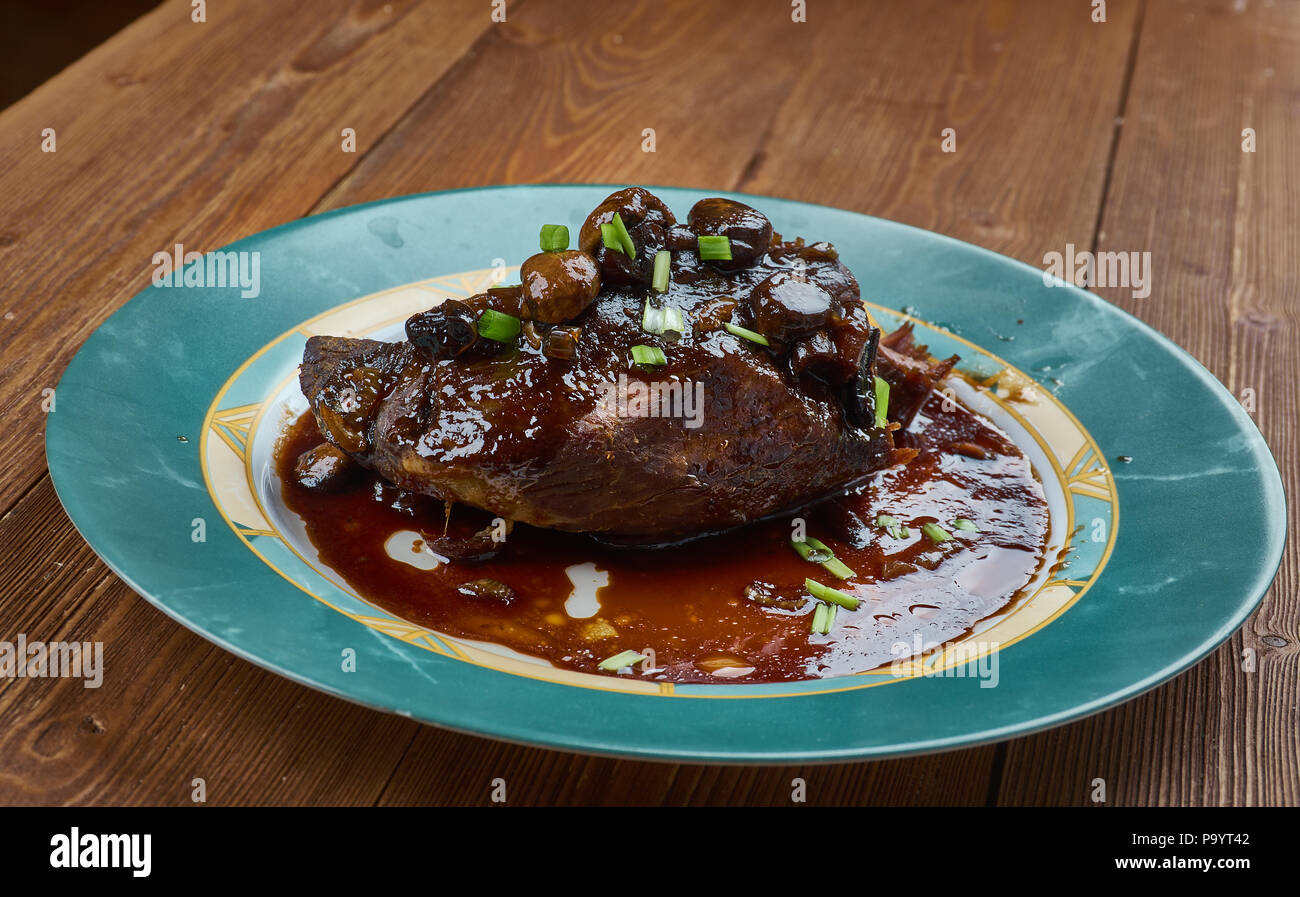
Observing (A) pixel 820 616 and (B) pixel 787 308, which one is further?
(B) pixel 787 308

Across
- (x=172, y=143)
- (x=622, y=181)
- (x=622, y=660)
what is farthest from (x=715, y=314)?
(x=172, y=143)

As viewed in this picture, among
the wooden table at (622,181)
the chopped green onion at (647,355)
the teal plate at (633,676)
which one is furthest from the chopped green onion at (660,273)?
the wooden table at (622,181)

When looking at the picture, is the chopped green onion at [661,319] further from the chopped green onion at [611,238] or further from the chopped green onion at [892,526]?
the chopped green onion at [892,526]

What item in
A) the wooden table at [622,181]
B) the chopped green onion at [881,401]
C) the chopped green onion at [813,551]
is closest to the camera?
the wooden table at [622,181]

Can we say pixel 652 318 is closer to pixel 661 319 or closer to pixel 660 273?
pixel 661 319

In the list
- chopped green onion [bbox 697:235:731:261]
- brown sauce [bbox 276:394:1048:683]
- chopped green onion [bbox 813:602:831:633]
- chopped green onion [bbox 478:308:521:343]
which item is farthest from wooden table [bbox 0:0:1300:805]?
chopped green onion [bbox 697:235:731:261]

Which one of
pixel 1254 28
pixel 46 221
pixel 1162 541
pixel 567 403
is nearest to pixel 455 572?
pixel 567 403
